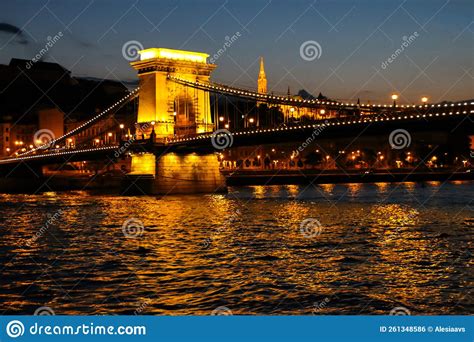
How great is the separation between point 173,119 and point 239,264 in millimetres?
48485

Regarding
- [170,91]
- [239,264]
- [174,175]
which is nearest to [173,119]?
[170,91]

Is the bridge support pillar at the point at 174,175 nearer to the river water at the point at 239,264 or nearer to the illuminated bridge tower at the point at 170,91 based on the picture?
the illuminated bridge tower at the point at 170,91

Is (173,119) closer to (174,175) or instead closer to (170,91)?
(170,91)

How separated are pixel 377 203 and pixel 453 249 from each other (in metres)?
22.2

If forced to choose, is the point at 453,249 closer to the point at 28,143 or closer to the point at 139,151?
the point at 139,151

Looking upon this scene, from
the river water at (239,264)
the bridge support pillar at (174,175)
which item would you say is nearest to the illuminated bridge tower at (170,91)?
the bridge support pillar at (174,175)

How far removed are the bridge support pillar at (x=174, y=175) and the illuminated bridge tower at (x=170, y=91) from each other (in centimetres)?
432

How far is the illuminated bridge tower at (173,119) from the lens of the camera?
58281mm

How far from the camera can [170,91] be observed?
2547 inches

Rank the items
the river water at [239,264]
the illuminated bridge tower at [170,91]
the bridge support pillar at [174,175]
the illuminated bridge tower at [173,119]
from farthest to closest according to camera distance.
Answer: the illuminated bridge tower at [170,91] → the illuminated bridge tower at [173,119] → the bridge support pillar at [174,175] → the river water at [239,264]

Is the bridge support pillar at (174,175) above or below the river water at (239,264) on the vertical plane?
above

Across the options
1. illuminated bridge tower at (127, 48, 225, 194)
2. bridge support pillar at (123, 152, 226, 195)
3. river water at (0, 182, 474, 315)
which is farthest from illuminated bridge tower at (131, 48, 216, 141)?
river water at (0, 182, 474, 315)

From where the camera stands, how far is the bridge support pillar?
189 feet
